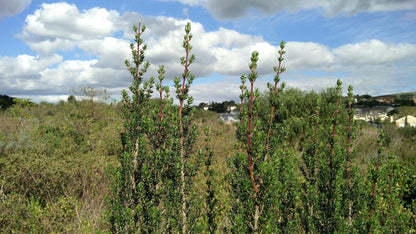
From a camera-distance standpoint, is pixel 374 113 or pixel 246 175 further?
pixel 374 113

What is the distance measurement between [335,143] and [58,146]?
10.2 metres

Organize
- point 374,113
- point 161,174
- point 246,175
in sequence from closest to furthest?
point 246,175 < point 161,174 < point 374,113

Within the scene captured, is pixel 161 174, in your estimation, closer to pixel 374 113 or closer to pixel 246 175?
pixel 246 175

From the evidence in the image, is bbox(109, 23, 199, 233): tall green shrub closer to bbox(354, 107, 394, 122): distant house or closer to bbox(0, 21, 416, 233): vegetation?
→ bbox(0, 21, 416, 233): vegetation

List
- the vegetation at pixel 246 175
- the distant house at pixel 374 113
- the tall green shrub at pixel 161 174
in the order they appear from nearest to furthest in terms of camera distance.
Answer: the vegetation at pixel 246 175 → the tall green shrub at pixel 161 174 → the distant house at pixel 374 113

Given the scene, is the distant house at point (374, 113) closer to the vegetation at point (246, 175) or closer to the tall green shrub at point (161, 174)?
the vegetation at point (246, 175)

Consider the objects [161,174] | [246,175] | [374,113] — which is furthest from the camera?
[374,113]

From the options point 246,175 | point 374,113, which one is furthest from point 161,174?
point 374,113

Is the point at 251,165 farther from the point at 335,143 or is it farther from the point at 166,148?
the point at 335,143

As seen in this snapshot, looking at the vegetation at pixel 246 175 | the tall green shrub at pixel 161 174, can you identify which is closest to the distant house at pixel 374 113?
the vegetation at pixel 246 175

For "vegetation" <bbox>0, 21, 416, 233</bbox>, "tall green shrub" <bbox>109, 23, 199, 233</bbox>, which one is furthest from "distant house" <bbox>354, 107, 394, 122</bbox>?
"tall green shrub" <bbox>109, 23, 199, 233</bbox>

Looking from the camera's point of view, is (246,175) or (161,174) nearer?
(246,175)

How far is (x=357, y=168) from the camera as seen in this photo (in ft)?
11.6

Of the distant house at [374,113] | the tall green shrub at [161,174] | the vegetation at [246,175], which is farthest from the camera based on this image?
the distant house at [374,113]
